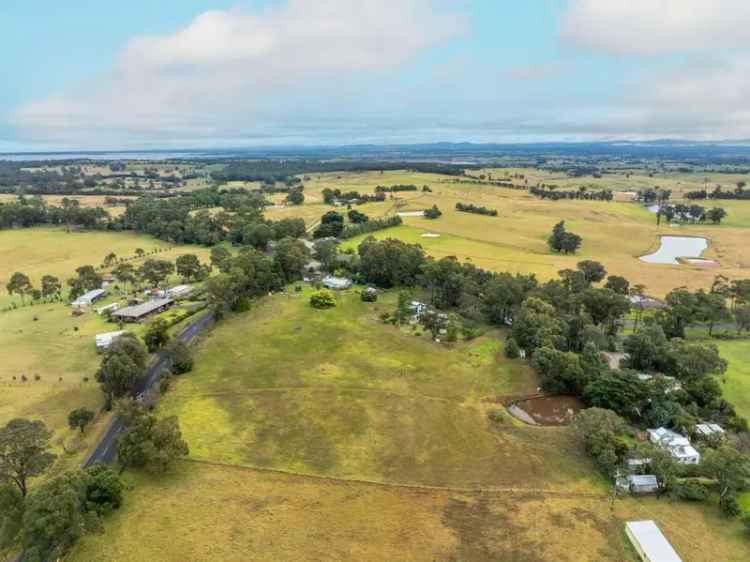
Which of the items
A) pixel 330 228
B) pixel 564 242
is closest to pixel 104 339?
pixel 330 228

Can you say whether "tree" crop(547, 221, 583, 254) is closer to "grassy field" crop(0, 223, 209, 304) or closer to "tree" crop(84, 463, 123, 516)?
"grassy field" crop(0, 223, 209, 304)

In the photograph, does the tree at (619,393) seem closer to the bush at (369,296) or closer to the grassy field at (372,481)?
the grassy field at (372,481)

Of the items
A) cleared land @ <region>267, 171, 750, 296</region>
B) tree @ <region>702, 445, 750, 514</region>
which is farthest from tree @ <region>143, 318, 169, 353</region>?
cleared land @ <region>267, 171, 750, 296</region>

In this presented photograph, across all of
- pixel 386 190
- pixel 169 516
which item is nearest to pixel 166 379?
pixel 169 516

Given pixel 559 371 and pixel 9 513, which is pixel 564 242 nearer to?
pixel 559 371

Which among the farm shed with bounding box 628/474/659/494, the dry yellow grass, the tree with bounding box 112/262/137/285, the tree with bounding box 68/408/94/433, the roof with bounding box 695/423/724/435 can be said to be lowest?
the dry yellow grass

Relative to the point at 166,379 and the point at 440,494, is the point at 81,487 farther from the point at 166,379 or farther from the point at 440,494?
the point at 440,494
